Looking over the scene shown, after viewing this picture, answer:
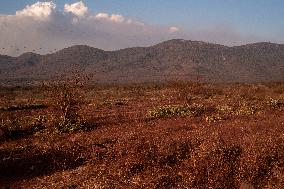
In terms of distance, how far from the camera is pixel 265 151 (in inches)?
424

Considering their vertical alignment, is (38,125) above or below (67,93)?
below

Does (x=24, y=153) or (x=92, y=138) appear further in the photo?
(x=92, y=138)

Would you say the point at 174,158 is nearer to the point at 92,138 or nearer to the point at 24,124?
the point at 92,138

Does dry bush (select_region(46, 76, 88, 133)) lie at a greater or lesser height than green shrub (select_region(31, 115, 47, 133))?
greater

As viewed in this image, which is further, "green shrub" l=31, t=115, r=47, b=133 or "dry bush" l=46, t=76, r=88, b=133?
"dry bush" l=46, t=76, r=88, b=133

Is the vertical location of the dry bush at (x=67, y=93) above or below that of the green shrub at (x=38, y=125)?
above

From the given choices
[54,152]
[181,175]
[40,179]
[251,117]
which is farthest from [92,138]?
[251,117]

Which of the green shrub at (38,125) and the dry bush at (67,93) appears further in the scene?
the dry bush at (67,93)

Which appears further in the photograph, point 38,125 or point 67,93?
point 67,93

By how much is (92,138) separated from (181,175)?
599cm

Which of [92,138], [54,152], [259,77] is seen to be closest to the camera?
[54,152]

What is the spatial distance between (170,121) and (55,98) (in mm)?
5989

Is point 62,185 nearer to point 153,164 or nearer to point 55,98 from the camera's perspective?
point 153,164

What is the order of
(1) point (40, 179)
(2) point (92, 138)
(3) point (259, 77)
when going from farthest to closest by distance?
(3) point (259, 77)
(2) point (92, 138)
(1) point (40, 179)
